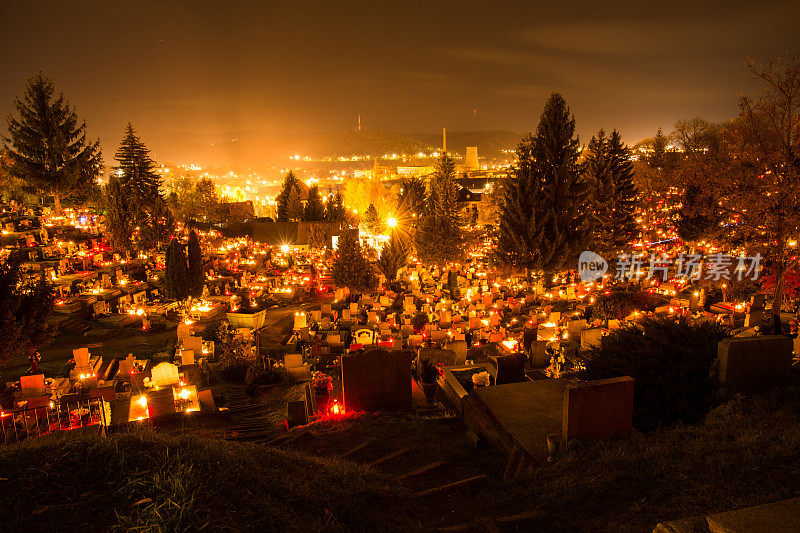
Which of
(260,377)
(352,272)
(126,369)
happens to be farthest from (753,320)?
(126,369)

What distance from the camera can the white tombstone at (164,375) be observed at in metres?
9.28

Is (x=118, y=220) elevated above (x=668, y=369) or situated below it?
above

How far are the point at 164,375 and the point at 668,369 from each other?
9245mm

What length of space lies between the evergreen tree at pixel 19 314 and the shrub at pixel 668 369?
435 inches

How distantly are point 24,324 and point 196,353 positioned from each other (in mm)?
3812

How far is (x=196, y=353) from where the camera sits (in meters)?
12.1

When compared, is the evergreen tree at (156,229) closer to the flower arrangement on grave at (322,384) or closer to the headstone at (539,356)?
the flower arrangement on grave at (322,384)

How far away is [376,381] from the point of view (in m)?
A: 7.56

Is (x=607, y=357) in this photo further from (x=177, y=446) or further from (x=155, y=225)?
(x=155, y=225)

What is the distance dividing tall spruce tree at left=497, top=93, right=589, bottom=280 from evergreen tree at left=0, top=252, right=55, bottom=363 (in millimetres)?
19979

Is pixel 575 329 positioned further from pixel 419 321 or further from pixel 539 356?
pixel 419 321

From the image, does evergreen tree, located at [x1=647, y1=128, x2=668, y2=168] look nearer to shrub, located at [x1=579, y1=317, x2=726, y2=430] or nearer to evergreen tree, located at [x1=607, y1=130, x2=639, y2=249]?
evergreen tree, located at [x1=607, y1=130, x2=639, y2=249]

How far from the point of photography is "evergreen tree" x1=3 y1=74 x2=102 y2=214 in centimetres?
2819

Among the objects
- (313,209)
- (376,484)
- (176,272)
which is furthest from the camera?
(313,209)
